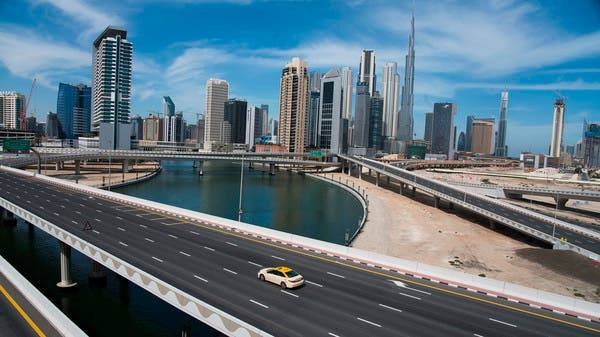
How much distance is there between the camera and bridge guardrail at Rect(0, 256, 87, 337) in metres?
20.1

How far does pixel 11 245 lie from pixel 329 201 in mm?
80717

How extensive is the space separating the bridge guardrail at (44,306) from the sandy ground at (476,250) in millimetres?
39788

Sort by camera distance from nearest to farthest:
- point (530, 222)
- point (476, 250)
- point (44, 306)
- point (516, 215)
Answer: point (44, 306), point (476, 250), point (530, 222), point (516, 215)

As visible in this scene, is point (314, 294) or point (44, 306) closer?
point (44, 306)

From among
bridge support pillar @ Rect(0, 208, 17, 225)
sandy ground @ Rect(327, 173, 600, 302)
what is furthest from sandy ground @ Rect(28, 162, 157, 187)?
sandy ground @ Rect(327, 173, 600, 302)

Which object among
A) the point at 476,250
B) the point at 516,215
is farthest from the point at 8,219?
the point at 516,215

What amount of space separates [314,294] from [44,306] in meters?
15.8

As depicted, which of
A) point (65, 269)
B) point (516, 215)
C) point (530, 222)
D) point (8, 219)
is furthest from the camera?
point (516, 215)

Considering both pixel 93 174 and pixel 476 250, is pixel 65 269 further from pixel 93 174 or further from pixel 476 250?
pixel 93 174

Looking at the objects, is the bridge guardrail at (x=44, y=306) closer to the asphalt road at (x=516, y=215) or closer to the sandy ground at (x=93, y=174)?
the asphalt road at (x=516, y=215)

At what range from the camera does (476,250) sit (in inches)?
2322

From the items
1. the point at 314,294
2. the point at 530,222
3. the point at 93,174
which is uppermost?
the point at 314,294

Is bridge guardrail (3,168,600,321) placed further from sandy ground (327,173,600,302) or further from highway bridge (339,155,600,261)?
highway bridge (339,155,600,261)

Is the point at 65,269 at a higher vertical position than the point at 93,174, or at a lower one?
higher
